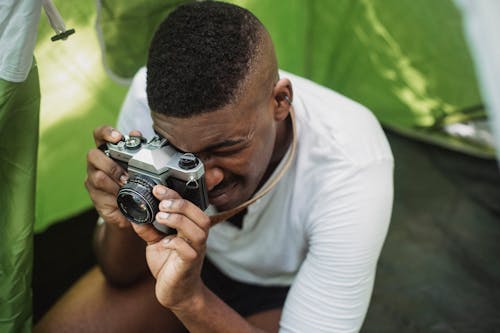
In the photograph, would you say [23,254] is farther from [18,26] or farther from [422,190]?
[422,190]

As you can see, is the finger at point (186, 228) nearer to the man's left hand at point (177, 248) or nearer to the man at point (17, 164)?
the man's left hand at point (177, 248)

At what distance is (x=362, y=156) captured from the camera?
942mm

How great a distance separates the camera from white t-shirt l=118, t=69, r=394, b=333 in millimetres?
921

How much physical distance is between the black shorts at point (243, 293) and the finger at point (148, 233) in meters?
0.38

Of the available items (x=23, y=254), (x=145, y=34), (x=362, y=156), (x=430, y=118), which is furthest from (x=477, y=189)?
(x=23, y=254)

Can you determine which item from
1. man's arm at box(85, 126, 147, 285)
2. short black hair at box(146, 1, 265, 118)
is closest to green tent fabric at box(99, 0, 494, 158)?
short black hair at box(146, 1, 265, 118)

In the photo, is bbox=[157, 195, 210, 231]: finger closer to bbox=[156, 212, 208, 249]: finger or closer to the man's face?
bbox=[156, 212, 208, 249]: finger

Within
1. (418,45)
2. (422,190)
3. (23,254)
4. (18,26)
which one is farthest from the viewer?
(422,190)

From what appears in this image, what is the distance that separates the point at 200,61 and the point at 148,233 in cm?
27

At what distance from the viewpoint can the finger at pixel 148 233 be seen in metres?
0.83

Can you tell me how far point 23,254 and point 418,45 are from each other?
1.23m

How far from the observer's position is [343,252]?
92cm

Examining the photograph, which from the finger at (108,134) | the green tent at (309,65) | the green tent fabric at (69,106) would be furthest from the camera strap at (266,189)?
the green tent fabric at (69,106)

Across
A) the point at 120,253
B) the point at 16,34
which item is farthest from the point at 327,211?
the point at 16,34
